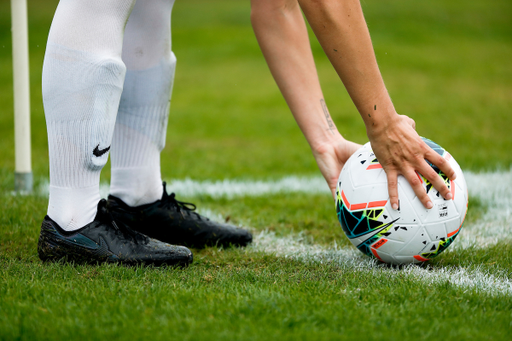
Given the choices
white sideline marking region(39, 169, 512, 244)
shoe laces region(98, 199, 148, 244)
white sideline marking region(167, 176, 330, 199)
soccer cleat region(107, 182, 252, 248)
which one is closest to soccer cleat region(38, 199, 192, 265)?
shoe laces region(98, 199, 148, 244)

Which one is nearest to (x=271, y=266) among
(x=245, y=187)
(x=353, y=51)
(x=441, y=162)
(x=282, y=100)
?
(x=441, y=162)

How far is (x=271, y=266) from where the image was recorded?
1990 mm

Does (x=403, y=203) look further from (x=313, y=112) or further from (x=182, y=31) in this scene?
(x=182, y=31)

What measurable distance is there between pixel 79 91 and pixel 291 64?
1.00 m

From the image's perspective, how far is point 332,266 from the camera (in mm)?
1981

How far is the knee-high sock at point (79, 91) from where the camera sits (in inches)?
67.1

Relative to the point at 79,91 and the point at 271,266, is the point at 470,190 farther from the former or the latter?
the point at 79,91

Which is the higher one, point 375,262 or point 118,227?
point 118,227

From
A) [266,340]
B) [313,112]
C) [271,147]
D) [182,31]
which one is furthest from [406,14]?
[266,340]

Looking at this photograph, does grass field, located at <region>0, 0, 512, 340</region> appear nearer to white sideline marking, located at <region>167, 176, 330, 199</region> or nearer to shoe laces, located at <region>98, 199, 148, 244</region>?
white sideline marking, located at <region>167, 176, 330, 199</region>

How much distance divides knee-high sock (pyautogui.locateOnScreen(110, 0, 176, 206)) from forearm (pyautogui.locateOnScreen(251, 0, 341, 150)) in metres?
0.46

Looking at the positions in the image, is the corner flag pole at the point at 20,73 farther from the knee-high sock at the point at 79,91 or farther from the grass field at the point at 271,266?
the knee-high sock at the point at 79,91

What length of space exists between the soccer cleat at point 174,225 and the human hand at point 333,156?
501 millimetres

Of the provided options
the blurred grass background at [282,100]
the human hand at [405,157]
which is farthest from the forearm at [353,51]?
the blurred grass background at [282,100]
